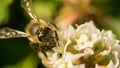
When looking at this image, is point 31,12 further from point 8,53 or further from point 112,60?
point 8,53

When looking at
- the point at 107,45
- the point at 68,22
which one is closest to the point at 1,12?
the point at 68,22

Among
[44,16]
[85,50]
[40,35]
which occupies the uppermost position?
[44,16]

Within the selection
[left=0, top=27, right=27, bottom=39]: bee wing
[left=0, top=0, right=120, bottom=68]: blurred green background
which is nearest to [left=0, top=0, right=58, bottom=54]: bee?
[left=0, top=27, right=27, bottom=39]: bee wing

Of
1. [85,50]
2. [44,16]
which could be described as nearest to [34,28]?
[85,50]

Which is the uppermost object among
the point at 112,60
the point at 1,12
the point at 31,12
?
the point at 1,12

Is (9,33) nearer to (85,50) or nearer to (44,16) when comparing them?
(85,50)
